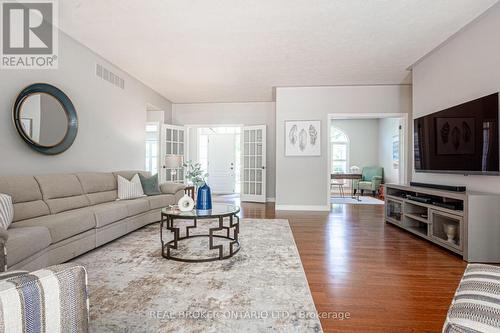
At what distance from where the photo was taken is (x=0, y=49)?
269 cm

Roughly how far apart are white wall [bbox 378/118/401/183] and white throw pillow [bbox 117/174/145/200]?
23.4 ft

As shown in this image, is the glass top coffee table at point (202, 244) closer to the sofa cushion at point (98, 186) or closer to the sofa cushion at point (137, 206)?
the sofa cushion at point (137, 206)

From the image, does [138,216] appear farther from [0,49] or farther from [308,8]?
[308,8]

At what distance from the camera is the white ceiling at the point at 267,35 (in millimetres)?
2750

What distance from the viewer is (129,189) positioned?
3.87 meters

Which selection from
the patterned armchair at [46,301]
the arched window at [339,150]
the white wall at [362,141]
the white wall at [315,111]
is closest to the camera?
the patterned armchair at [46,301]

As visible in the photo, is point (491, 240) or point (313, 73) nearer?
point (491, 240)

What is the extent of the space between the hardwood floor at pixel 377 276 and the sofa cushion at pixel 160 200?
A: 2105 millimetres

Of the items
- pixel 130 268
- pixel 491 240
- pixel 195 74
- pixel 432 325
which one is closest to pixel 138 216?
pixel 130 268

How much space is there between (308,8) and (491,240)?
313 centimetres

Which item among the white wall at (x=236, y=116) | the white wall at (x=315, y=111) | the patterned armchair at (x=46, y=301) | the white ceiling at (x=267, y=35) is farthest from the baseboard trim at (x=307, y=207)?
the patterned armchair at (x=46, y=301)

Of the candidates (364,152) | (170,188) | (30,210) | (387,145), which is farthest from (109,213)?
(364,152)

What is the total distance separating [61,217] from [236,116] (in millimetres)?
5244

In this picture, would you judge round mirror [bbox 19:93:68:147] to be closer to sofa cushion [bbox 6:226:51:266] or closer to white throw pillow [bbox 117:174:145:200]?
white throw pillow [bbox 117:174:145:200]
